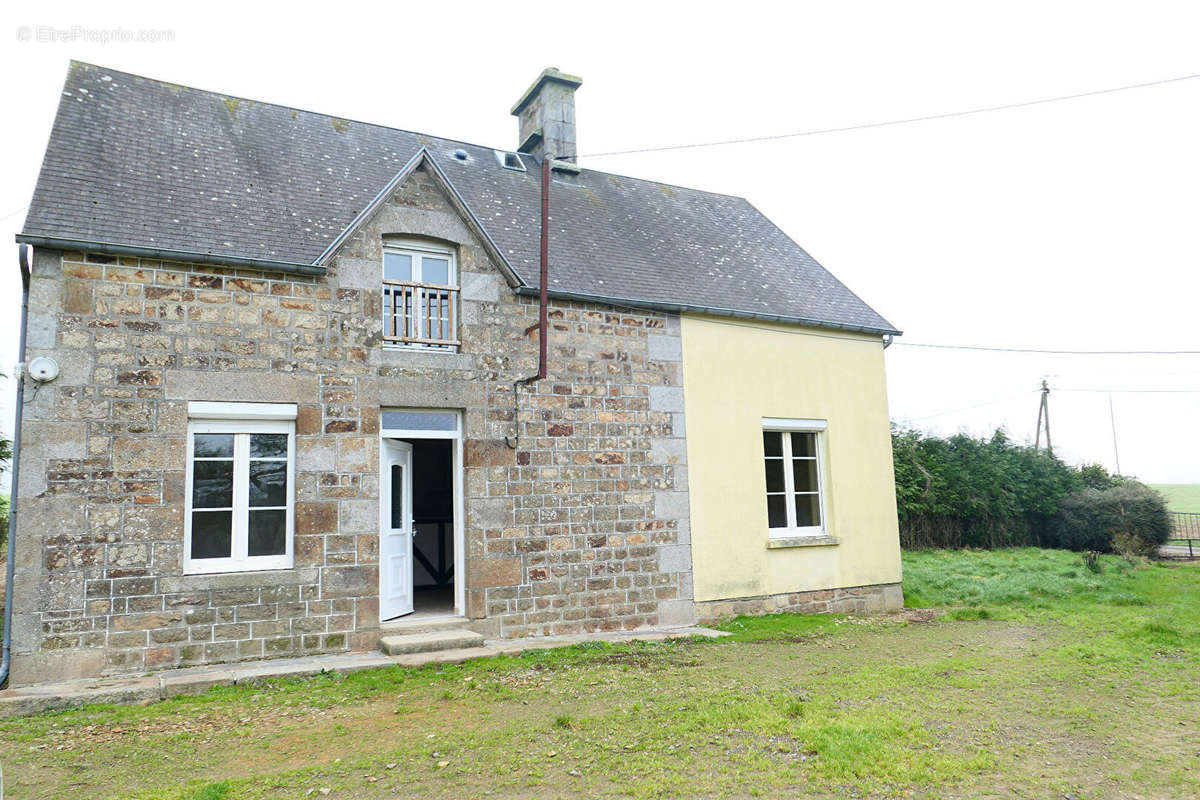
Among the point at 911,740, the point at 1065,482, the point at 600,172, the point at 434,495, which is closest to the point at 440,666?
the point at 911,740

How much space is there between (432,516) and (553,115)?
20.8ft

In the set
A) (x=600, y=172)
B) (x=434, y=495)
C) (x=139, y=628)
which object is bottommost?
(x=139, y=628)

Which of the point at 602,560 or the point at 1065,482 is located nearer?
the point at 602,560

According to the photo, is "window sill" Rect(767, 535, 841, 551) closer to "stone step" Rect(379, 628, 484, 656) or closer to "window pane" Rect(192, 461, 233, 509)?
"stone step" Rect(379, 628, 484, 656)

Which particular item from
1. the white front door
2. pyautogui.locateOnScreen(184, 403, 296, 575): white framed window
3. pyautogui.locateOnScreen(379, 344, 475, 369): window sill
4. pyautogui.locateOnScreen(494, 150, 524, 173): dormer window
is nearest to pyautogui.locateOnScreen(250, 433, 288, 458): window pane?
pyautogui.locateOnScreen(184, 403, 296, 575): white framed window

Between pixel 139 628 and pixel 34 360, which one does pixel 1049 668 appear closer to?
pixel 139 628

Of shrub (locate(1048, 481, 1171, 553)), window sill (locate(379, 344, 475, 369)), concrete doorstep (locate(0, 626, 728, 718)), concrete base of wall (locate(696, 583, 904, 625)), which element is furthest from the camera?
shrub (locate(1048, 481, 1171, 553))

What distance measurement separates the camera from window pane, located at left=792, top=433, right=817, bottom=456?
11.3m

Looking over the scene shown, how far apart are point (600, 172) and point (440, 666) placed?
846 cm

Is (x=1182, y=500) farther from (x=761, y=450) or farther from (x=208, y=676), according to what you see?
(x=208, y=676)

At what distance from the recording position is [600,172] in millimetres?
13164

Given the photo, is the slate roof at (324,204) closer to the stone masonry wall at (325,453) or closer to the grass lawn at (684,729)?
the stone masonry wall at (325,453)

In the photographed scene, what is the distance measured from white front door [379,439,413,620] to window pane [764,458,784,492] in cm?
475

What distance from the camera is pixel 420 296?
28.9ft
